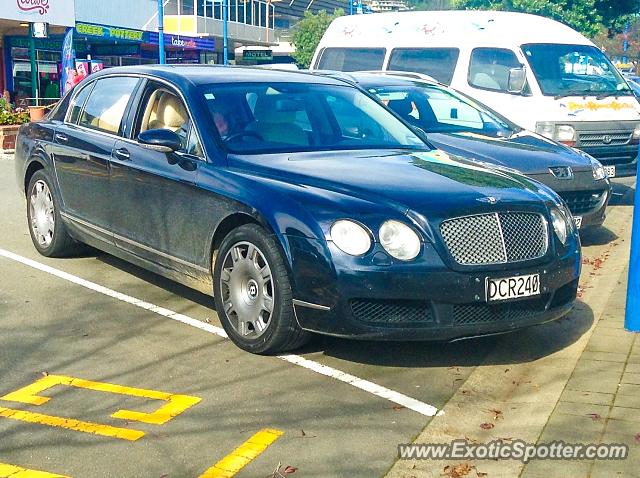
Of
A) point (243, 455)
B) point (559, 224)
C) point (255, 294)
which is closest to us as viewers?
point (243, 455)

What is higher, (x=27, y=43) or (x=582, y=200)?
(x=27, y=43)

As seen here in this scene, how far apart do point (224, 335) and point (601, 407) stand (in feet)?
7.95

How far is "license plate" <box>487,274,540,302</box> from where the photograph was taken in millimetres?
5215

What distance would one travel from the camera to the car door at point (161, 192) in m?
6.16

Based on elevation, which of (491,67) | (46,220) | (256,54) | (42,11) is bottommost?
(46,220)

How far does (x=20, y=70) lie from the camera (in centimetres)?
3638

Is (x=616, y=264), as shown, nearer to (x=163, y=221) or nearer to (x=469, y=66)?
(x=163, y=221)

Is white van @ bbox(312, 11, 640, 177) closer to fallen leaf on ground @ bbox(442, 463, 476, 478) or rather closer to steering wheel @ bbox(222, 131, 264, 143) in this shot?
steering wheel @ bbox(222, 131, 264, 143)

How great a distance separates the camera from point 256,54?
51.1 metres

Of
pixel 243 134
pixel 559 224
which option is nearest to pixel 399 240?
pixel 559 224

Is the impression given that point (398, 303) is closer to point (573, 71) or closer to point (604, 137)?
point (604, 137)

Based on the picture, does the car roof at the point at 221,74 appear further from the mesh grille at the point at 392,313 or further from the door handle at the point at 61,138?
the mesh grille at the point at 392,313

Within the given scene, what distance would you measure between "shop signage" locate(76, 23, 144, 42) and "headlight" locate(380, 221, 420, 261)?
105 feet

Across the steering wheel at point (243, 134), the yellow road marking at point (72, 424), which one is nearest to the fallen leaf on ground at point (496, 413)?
the yellow road marking at point (72, 424)
